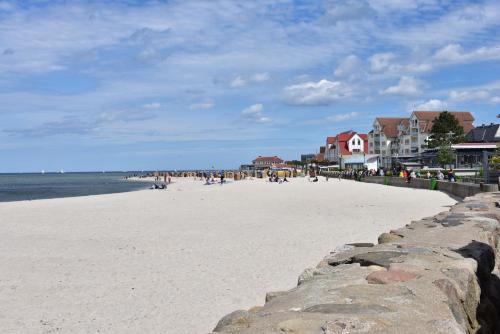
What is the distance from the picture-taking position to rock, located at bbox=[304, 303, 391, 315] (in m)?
3.82

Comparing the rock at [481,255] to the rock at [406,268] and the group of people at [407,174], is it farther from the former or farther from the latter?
the group of people at [407,174]

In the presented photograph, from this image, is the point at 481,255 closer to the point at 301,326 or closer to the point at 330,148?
the point at 301,326

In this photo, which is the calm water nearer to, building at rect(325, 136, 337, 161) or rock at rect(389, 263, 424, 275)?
rock at rect(389, 263, 424, 275)

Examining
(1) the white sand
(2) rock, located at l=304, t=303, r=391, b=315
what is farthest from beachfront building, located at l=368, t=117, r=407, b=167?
(2) rock, located at l=304, t=303, r=391, b=315

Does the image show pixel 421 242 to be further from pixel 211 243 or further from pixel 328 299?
pixel 211 243

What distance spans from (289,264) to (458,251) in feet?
17.7

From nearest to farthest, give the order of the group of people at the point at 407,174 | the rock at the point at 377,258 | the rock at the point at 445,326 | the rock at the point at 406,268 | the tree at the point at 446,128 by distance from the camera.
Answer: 1. the rock at the point at 445,326
2. the rock at the point at 406,268
3. the rock at the point at 377,258
4. the group of people at the point at 407,174
5. the tree at the point at 446,128

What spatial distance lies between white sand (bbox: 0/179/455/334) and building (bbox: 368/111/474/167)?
215 ft

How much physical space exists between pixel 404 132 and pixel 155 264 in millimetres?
94578

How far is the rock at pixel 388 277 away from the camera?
4852 millimetres

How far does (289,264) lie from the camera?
11.4 metres

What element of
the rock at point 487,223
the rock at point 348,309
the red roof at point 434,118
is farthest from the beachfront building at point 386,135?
the rock at point 348,309

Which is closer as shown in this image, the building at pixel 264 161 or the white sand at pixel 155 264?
the white sand at pixel 155 264

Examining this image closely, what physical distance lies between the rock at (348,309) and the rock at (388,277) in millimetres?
911
